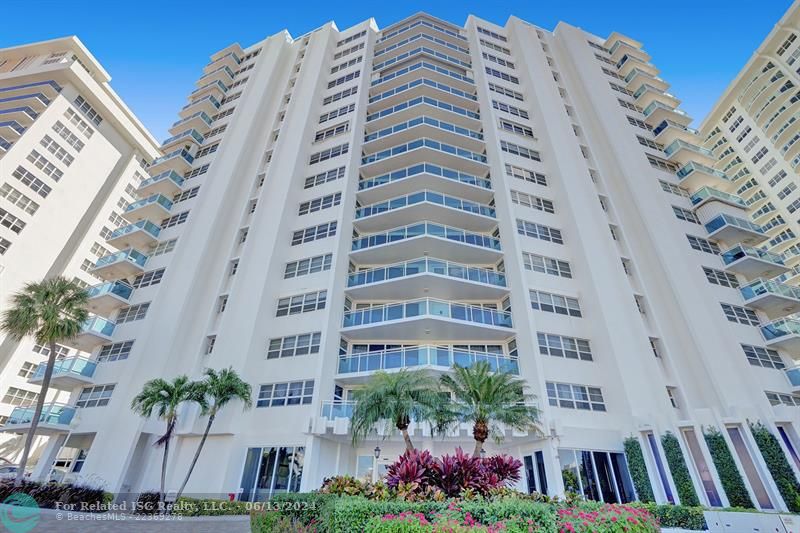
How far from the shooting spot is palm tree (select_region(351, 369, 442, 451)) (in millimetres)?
17359

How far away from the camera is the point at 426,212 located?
95.3 ft

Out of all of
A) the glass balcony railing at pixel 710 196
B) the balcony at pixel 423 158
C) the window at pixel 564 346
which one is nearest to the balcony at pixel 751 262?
the glass balcony railing at pixel 710 196

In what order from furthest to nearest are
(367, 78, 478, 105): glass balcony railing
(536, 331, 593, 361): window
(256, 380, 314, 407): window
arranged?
(367, 78, 478, 105): glass balcony railing
(536, 331, 593, 361): window
(256, 380, 314, 407): window

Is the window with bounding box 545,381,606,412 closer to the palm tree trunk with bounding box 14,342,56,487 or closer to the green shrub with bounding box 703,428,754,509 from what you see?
the green shrub with bounding box 703,428,754,509

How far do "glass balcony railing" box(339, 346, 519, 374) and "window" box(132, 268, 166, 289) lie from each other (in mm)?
17212

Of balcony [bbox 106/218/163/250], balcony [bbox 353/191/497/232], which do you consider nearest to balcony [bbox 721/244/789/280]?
balcony [bbox 353/191/497/232]

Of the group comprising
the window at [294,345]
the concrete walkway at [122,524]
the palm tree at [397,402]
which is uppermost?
the window at [294,345]

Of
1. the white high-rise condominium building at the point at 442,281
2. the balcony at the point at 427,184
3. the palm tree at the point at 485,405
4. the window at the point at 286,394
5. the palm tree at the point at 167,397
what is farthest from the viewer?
the balcony at the point at 427,184

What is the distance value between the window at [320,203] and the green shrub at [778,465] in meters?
27.6

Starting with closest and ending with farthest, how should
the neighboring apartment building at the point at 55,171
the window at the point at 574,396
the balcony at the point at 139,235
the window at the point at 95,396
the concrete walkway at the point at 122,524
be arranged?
the concrete walkway at the point at 122,524
the window at the point at 574,396
the window at the point at 95,396
the balcony at the point at 139,235
the neighboring apartment building at the point at 55,171

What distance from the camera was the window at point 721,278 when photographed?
2753 centimetres

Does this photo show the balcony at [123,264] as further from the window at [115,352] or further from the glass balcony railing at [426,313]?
the glass balcony railing at [426,313]

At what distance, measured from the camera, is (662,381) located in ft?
72.0

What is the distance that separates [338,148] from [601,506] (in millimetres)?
30914
